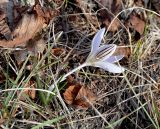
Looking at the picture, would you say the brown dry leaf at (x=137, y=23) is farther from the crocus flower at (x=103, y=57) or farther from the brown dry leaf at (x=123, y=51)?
the crocus flower at (x=103, y=57)

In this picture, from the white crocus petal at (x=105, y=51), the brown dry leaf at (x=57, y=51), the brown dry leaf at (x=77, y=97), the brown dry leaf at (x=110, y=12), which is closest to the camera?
the white crocus petal at (x=105, y=51)

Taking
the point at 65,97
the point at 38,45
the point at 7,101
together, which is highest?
the point at 38,45

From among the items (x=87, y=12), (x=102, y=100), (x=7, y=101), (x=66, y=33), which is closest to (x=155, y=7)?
(x=87, y=12)

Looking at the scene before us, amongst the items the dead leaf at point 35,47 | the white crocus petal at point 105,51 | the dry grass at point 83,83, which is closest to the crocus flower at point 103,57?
the white crocus petal at point 105,51

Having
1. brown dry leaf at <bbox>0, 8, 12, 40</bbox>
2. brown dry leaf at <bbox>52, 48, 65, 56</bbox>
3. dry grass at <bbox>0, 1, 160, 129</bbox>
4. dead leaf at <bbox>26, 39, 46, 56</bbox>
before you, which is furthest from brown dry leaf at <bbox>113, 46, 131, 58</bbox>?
brown dry leaf at <bbox>0, 8, 12, 40</bbox>

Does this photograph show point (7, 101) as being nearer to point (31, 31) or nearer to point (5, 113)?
point (5, 113)

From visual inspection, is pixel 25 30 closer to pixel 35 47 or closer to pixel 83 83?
pixel 35 47

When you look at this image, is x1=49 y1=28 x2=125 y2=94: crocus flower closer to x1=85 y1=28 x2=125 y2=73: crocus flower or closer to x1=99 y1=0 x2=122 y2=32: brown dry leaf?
x1=85 y1=28 x2=125 y2=73: crocus flower

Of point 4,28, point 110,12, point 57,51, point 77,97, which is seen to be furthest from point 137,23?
point 4,28
